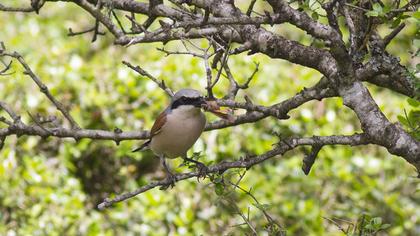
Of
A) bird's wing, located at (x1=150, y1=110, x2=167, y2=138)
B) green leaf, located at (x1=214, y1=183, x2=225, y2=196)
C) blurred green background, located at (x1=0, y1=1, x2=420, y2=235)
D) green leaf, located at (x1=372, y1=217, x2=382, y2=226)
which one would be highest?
green leaf, located at (x1=372, y1=217, x2=382, y2=226)

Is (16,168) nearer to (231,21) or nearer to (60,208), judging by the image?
(60,208)

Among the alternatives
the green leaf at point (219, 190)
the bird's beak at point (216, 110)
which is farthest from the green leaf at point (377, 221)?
the bird's beak at point (216, 110)

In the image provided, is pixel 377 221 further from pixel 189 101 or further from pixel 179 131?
pixel 179 131

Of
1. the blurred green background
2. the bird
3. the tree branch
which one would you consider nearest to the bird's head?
the bird

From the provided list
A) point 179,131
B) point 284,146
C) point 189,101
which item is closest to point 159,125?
point 179,131

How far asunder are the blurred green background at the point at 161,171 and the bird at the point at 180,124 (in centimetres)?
89

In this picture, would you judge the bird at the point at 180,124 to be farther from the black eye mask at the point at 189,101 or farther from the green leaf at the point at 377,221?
the green leaf at the point at 377,221

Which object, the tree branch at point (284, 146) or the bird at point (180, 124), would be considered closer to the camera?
the tree branch at point (284, 146)

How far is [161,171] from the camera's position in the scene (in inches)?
248

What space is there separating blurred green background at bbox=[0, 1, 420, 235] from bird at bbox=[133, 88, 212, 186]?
89 centimetres

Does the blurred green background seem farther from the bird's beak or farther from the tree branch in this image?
the tree branch

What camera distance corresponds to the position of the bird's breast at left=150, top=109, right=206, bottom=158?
420 cm

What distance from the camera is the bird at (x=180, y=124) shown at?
4102 millimetres

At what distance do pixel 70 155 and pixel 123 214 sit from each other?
2.68 feet
